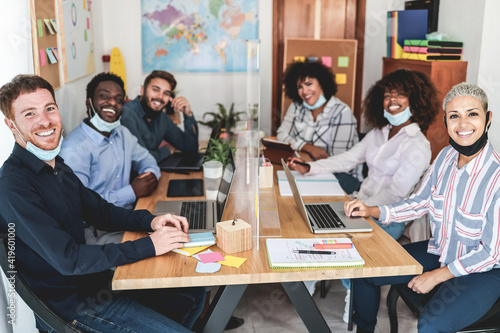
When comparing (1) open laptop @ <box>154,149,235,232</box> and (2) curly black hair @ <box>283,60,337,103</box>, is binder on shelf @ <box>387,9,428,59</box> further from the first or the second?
(1) open laptop @ <box>154,149,235,232</box>

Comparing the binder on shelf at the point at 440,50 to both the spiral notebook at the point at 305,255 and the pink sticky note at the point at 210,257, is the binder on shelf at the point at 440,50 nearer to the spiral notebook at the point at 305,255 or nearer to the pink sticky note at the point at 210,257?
the spiral notebook at the point at 305,255

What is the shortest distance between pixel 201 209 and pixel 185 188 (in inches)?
15.7

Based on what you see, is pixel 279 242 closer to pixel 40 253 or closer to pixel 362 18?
pixel 40 253

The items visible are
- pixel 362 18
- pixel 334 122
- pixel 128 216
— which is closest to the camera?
pixel 128 216

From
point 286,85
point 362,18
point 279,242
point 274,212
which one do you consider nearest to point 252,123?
point 274,212

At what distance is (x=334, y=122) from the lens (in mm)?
3678

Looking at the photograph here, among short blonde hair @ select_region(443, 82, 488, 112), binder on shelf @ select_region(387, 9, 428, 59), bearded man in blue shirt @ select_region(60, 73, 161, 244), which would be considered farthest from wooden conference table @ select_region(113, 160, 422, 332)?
binder on shelf @ select_region(387, 9, 428, 59)

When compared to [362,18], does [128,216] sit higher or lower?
lower

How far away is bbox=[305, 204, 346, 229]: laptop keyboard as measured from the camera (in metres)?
1.96

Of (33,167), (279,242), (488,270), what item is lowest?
(488,270)

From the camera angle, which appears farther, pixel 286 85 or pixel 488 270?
pixel 286 85

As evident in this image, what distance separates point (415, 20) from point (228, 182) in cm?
276

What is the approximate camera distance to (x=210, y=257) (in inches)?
65.6

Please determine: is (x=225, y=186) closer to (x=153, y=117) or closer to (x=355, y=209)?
(x=355, y=209)
